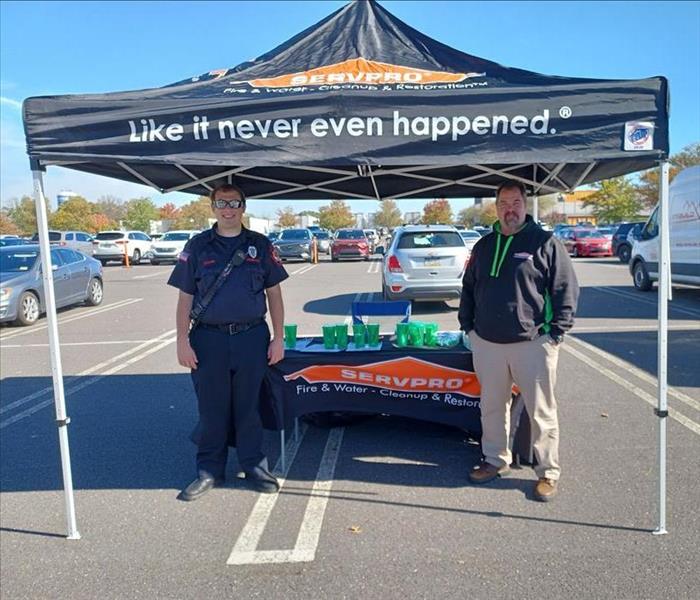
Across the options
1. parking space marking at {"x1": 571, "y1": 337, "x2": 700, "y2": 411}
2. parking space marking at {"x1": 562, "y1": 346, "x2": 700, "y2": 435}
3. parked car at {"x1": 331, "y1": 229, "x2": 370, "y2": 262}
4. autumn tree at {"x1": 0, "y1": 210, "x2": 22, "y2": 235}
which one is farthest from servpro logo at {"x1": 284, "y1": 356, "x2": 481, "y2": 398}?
parked car at {"x1": 331, "y1": 229, "x2": 370, "y2": 262}

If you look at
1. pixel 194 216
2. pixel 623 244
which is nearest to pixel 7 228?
pixel 623 244

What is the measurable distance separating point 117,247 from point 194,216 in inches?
1675

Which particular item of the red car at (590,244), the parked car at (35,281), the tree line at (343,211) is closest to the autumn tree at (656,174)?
the tree line at (343,211)

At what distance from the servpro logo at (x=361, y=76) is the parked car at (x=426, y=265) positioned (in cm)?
709

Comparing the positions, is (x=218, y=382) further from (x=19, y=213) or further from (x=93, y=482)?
(x=19, y=213)

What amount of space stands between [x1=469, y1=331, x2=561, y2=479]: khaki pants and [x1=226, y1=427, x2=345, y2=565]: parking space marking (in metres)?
1.14

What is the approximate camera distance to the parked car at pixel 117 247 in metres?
28.6

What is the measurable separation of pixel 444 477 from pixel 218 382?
1.67 meters

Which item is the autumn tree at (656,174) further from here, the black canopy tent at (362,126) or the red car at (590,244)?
the black canopy tent at (362,126)

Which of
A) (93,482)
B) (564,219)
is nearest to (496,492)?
(93,482)

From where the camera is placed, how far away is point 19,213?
23.5m

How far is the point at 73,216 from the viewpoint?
48844mm

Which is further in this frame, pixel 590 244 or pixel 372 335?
pixel 590 244

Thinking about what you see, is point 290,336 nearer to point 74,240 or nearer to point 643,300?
point 643,300
